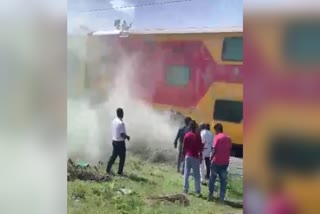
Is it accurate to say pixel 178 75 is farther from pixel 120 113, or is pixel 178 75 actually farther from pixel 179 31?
pixel 120 113

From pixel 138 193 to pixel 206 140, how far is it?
457mm

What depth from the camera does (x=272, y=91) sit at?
1.96 meters

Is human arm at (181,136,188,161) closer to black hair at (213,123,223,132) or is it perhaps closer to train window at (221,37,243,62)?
black hair at (213,123,223,132)

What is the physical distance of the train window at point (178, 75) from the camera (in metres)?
2.36

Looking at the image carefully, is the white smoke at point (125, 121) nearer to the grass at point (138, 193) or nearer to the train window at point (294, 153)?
the grass at point (138, 193)

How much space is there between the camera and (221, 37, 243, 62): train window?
83.4 inches

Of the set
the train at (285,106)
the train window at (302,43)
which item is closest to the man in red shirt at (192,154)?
the train at (285,106)

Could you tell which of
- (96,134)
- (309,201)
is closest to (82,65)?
(96,134)

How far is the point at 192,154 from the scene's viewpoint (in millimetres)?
2324

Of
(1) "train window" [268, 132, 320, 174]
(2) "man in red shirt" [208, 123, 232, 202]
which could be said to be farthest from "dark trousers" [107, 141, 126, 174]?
(1) "train window" [268, 132, 320, 174]

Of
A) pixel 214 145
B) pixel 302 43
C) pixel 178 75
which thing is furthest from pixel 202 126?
pixel 302 43

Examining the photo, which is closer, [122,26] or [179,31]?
[179,31]

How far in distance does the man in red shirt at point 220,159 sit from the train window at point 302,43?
46cm

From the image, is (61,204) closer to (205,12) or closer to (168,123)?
(168,123)
